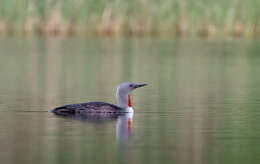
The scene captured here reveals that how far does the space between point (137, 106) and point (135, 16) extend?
21822mm

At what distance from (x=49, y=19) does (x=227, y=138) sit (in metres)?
25.8

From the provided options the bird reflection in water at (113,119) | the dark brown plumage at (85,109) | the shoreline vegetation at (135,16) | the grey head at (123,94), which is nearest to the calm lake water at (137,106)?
the bird reflection in water at (113,119)

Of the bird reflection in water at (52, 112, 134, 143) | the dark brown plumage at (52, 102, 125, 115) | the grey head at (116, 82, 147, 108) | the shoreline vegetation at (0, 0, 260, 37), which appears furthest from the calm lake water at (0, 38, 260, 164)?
the shoreline vegetation at (0, 0, 260, 37)

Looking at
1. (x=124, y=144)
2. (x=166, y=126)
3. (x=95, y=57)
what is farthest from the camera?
(x=95, y=57)

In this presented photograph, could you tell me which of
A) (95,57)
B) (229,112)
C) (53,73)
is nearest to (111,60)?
(95,57)

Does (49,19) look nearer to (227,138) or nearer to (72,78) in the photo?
(72,78)

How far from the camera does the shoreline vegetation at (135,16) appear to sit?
33.7 metres

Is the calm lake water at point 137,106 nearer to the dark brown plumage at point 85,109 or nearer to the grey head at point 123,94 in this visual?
the dark brown plumage at point 85,109

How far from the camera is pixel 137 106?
1374 cm

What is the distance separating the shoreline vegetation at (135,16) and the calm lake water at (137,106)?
491 centimetres

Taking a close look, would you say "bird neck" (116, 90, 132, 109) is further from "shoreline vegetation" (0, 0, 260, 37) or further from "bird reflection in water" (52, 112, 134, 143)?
"shoreline vegetation" (0, 0, 260, 37)

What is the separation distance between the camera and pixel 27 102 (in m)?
14.1

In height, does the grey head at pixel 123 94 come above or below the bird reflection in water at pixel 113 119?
above

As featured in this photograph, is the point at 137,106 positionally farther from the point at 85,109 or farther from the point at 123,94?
the point at 85,109
